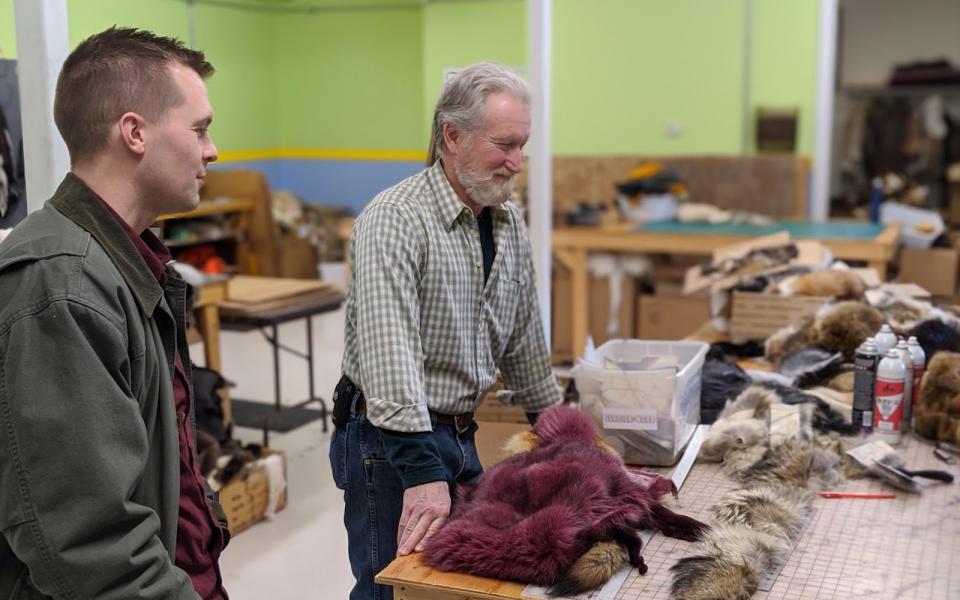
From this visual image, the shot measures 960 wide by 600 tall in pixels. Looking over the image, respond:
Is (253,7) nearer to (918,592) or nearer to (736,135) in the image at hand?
(736,135)

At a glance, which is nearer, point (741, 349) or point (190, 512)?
point (190, 512)

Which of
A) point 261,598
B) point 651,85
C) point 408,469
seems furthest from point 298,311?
point 651,85

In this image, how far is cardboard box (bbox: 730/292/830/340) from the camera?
133 inches

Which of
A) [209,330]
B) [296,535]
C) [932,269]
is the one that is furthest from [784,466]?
[932,269]

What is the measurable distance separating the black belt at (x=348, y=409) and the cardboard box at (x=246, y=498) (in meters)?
1.84

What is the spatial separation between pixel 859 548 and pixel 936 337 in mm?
1182

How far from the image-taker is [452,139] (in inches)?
76.5

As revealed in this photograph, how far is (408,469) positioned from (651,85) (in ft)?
20.0

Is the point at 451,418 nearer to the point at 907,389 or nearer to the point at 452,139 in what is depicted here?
the point at 452,139

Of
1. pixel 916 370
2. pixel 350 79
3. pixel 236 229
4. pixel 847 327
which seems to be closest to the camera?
pixel 916 370

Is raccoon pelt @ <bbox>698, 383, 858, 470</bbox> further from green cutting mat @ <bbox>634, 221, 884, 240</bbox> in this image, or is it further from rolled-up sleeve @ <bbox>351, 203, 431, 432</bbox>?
green cutting mat @ <bbox>634, 221, 884, 240</bbox>

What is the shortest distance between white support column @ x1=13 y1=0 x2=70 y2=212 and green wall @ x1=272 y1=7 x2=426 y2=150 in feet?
24.0

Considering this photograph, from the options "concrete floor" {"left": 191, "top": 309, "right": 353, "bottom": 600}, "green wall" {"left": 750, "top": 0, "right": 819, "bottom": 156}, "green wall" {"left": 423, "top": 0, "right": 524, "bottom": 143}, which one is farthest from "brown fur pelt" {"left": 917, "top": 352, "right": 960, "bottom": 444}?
"green wall" {"left": 423, "top": 0, "right": 524, "bottom": 143}

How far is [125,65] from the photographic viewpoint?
4.30 ft
